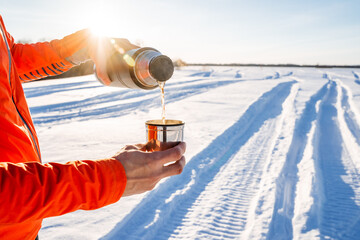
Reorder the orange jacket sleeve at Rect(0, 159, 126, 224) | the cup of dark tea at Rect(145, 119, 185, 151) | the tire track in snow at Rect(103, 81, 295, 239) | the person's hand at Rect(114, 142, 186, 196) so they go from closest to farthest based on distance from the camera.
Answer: the orange jacket sleeve at Rect(0, 159, 126, 224) < the person's hand at Rect(114, 142, 186, 196) < the cup of dark tea at Rect(145, 119, 185, 151) < the tire track in snow at Rect(103, 81, 295, 239)

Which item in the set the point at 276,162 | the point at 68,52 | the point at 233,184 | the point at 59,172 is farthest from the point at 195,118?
the point at 59,172

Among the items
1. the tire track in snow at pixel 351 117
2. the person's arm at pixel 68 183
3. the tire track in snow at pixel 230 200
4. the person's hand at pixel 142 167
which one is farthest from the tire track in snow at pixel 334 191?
the person's arm at pixel 68 183

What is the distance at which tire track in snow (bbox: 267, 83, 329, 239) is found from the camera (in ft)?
7.77

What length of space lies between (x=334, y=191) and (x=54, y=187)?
3.23 m

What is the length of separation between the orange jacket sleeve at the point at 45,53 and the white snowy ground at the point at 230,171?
130 cm

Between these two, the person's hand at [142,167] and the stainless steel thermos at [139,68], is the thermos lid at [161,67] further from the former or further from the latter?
the person's hand at [142,167]

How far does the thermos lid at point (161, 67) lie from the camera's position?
48.6 inches

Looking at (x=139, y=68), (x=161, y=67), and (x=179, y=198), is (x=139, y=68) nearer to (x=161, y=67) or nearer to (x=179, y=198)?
(x=161, y=67)

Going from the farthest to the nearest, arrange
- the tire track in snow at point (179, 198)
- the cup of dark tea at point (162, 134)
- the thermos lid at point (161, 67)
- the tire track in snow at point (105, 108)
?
the tire track in snow at point (105, 108), the tire track in snow at point (179, 198), the thermos lid at point (161, 67), the cup of dark tea at point (162, 134)

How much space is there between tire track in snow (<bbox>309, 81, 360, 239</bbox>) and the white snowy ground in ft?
0.04

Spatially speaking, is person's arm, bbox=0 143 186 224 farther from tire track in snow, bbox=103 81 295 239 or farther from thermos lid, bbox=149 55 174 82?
tire track in snow, bbox=103 81 295 239

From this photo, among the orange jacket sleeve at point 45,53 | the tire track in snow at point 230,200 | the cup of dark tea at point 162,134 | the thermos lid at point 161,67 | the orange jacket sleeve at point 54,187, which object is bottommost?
the tire track in snow at point 230,200

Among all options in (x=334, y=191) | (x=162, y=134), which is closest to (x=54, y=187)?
(x=162, y=134)

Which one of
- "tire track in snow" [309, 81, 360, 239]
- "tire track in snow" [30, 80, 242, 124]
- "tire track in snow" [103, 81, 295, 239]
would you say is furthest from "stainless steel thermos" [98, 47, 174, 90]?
"tire track in snow" [30, 80, 242, 124]
